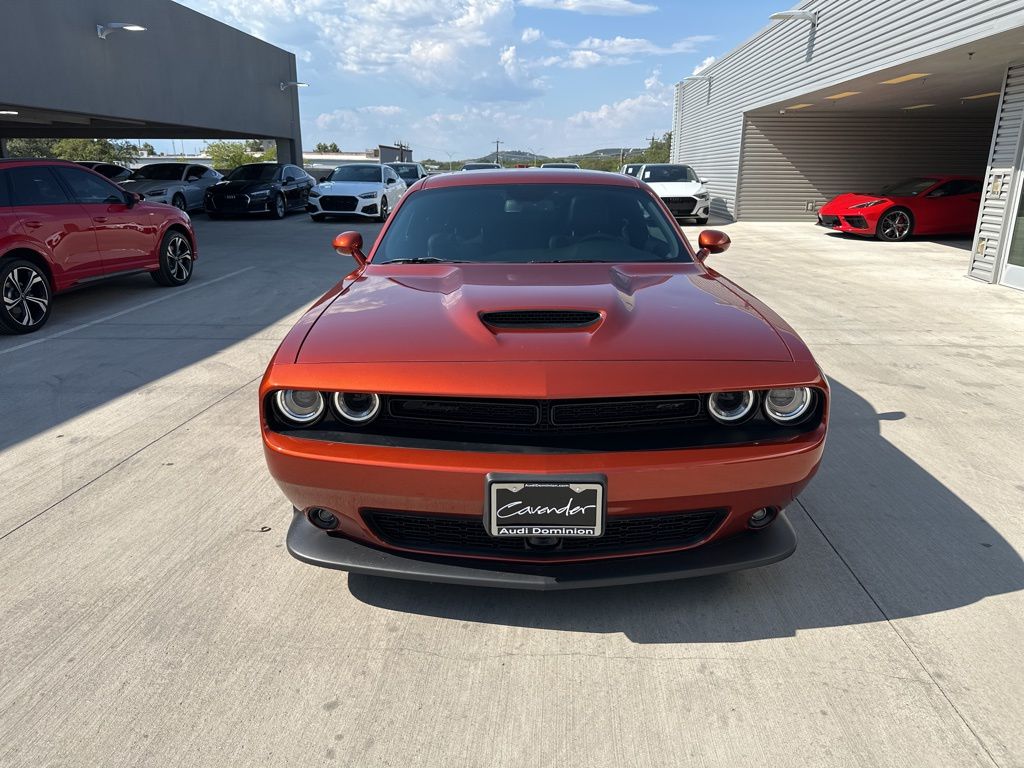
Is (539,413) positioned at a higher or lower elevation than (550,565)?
higher

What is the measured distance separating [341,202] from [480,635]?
17.1 metres

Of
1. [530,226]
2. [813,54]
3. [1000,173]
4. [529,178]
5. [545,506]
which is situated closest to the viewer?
[545,506]

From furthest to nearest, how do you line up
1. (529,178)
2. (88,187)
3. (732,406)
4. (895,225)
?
(895,225)
(88,187)
(529,178)
(732,406)

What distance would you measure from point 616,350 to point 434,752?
4.24ft

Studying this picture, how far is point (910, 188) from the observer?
1561 cm

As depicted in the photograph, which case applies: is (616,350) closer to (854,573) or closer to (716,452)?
(716,452)

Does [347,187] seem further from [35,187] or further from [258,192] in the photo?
[35,187]

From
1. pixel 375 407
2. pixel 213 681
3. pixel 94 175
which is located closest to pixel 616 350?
pixel 375 407

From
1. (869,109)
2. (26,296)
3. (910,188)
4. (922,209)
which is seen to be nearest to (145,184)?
(26,296)

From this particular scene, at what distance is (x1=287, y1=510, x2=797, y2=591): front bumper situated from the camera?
225 cm

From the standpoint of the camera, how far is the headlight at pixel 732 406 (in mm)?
2330

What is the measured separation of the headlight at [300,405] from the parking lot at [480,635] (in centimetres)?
74

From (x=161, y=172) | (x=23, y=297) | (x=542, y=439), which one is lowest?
(x=23, y=297)

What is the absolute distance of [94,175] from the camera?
25.3 feet
